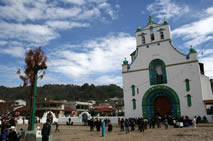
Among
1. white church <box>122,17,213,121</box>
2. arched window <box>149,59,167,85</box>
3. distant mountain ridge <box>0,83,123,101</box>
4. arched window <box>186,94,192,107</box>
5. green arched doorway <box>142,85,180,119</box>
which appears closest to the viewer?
arched window <box>186,94,192,107</box>

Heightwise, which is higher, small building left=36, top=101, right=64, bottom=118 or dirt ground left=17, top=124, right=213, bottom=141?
small building left=36, top=101, right=64, bottom=118

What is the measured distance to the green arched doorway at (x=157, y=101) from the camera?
24.4 meters

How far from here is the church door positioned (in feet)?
81.0

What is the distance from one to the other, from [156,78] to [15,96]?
82254 mm

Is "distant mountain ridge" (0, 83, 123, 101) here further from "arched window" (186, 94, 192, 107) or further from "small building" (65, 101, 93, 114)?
"arched window" (186, 94, 192, 107)

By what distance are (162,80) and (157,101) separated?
2.94 metres

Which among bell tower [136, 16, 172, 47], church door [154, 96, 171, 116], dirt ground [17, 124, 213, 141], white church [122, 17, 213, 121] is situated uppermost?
bell tower [136, 16, 172, 47]

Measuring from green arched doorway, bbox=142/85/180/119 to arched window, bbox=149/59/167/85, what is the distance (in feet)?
2.63

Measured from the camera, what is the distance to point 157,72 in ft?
84.3

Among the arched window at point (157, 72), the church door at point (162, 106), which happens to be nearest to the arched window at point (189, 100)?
the church door at point (162, 106)

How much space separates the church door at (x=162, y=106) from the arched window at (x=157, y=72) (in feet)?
7.34

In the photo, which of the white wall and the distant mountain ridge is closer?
the white wall

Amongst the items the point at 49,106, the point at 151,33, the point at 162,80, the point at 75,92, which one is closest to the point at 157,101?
the point at 162,80

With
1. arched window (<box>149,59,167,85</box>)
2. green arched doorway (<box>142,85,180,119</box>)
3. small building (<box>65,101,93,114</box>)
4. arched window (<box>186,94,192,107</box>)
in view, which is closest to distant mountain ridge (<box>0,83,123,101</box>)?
small building (<box>65,101,93,114</box>)
